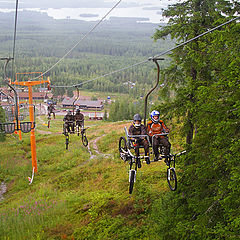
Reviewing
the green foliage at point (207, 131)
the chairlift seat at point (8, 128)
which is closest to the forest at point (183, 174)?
the green foliage at point (207, 131)

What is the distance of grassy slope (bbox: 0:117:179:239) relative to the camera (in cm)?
1496

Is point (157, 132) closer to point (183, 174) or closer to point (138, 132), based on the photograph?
point (138, 132)

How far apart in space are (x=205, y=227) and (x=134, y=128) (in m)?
4.05

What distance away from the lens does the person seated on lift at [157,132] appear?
879 centimetres

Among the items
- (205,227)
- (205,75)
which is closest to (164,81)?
(205,75)

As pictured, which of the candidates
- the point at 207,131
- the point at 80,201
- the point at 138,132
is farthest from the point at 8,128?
Result: the point at 207,131

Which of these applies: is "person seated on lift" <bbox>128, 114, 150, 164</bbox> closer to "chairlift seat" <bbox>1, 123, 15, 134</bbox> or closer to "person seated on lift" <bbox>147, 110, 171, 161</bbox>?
"person seated on lift" <bbox>147, 110, 171, 161</bbox>

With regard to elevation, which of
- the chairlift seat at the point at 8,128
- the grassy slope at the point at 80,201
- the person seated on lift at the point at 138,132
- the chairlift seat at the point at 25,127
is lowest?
the grassy slope at the point at 80,201

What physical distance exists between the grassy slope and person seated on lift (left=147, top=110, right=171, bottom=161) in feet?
19.5

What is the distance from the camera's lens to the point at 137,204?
15.8 m

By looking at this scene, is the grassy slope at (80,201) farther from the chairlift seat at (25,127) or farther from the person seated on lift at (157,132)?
the person seated on lift at (157,132)

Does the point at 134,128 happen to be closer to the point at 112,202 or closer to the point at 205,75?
the point at 205,75

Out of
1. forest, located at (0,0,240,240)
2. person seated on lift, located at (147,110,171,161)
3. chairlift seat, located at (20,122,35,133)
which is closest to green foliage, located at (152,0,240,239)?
forest, located at (0,0,240,240)

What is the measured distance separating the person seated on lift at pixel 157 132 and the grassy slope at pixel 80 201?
5.93 metres
